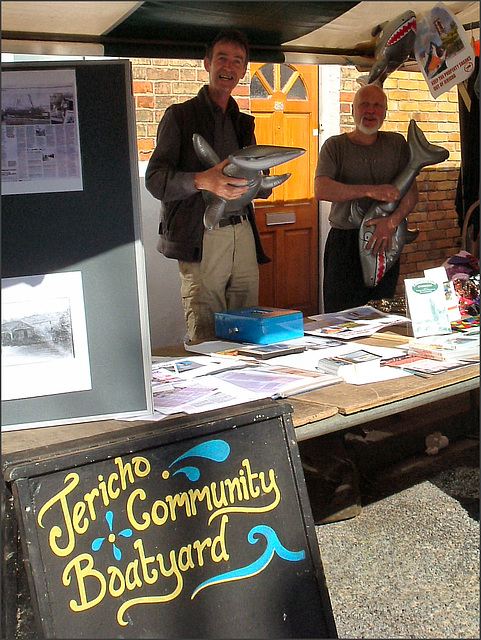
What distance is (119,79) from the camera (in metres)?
1.52

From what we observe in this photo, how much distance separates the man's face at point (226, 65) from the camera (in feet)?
9.66

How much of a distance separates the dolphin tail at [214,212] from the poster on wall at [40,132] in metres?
1.26

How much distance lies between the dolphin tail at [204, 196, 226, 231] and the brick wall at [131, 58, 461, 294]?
6.85 ft

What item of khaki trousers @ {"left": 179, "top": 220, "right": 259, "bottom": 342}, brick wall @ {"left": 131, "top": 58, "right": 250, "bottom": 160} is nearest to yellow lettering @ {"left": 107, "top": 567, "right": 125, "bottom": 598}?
khaki trousers @ {"left": 179, "top": 220, "right": 259, "bottom": 342}

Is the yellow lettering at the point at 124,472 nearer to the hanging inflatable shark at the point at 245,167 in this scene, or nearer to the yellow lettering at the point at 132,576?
the yellow lettering at the point at 132,576

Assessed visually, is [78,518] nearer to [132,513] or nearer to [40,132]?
[132,513]

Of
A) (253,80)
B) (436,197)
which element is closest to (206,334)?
(253,80)

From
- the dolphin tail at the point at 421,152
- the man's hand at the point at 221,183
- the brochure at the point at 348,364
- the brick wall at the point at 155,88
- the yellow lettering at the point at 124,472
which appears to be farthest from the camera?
the brick wall at the point at 155,88

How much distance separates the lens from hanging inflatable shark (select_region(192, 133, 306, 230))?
2414 millimetres

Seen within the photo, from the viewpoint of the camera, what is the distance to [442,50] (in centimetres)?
311

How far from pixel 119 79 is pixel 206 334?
179cm

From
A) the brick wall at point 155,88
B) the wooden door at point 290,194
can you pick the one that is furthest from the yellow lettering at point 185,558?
the wooden door at point 290,194

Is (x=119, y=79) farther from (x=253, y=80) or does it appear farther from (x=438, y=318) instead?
(x=253, y=80)

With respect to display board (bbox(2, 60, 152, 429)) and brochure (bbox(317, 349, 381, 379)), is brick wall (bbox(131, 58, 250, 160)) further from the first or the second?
display board (bbox(2, 60, 152, 429))
